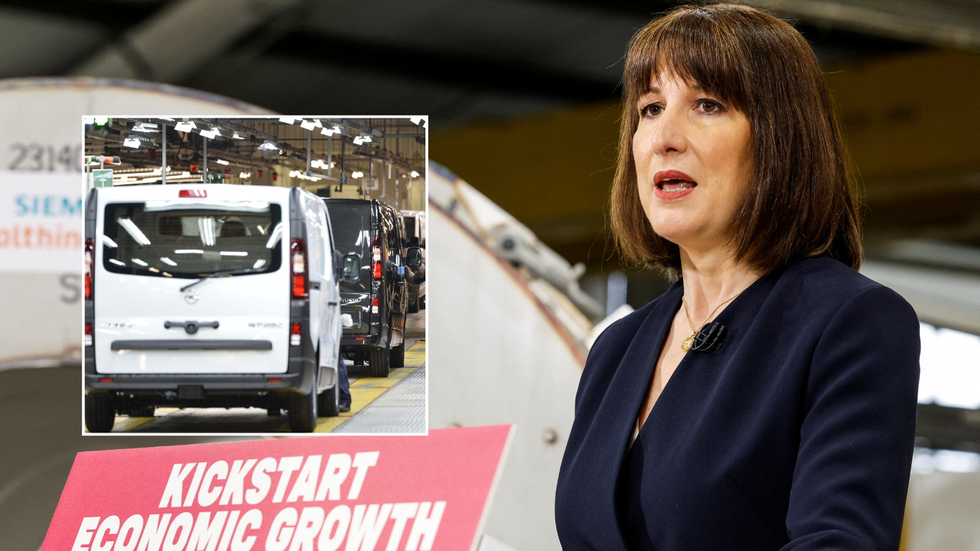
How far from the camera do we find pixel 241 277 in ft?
4.69

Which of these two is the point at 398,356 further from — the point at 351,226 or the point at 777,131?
the point at 777,131

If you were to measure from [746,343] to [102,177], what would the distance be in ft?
4.04

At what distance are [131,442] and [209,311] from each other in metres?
0.32

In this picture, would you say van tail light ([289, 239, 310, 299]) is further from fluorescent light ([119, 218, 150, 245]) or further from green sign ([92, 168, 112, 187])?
green sign ([92, 168, 112, 187])

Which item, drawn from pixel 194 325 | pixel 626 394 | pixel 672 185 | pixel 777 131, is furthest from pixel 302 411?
pixel 777 131

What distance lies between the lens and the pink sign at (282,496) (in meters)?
1.46

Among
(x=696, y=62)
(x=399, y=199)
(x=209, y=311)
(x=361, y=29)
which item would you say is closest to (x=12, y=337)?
(x=209, y=311)

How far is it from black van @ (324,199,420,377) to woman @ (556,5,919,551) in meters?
0.56

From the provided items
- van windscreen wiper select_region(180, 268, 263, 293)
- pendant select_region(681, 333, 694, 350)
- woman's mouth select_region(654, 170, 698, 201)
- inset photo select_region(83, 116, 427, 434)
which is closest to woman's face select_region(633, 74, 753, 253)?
woman's mouth select_region(654, 170, 698, 201)

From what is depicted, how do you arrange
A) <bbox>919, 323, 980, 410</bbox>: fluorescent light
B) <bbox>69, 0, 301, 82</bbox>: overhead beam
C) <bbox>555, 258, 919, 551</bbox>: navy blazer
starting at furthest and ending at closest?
<bbox>919, 323, 980, 410</bbox>: fluorescent light → <bbox>69, 0, 301, 82</bbox>: overhead beam → <bbox>555, 258, 919, 551</bbox>: navy blazer

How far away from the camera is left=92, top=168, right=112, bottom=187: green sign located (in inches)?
59.0

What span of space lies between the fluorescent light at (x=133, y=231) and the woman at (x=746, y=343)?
891 mm

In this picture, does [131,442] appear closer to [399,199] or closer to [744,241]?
[399,199]

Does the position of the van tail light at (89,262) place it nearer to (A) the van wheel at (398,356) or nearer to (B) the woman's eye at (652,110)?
(A) the van wheel at (398,356)
